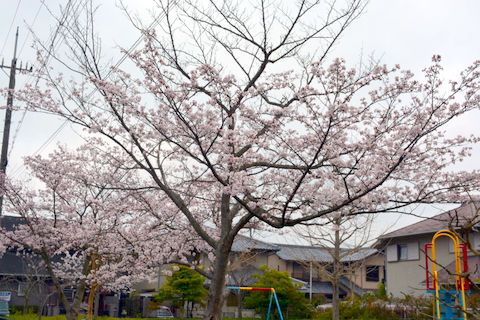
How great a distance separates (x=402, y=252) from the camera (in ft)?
75.1

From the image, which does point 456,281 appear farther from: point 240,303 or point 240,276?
point 240,276

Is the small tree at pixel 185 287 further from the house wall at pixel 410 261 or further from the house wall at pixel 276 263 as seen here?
the house wall at pixel 276 263

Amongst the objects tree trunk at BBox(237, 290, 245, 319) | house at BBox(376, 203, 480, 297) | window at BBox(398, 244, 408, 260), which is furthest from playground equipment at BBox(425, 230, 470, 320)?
tree trunk at BBox(237, 290, 245, 319)

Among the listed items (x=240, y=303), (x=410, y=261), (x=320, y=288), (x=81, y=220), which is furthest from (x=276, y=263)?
(x=81, y=220)

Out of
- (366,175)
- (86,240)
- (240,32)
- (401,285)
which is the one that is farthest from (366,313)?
(240,32)

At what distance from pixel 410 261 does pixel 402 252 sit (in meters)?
0.96

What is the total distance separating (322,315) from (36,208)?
13.3 m

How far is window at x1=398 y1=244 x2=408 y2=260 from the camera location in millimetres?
22562

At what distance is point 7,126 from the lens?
1192cm

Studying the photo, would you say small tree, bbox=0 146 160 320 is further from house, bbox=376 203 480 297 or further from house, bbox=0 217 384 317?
house, bbox=376 203 480 297

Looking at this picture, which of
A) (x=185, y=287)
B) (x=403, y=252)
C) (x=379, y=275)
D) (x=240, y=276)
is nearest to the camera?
(x=185, y=287)

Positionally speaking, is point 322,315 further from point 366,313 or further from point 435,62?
point 435,62

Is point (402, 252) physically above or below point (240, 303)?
above

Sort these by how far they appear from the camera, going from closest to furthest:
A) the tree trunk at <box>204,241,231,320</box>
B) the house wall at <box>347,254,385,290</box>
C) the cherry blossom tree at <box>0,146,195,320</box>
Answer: the tree trunk at <box>204,241,231,320</box>
the cherry blossom tree at <box>0,146,195,320</box>
the house wall at <box>347,254,385,290</box>
